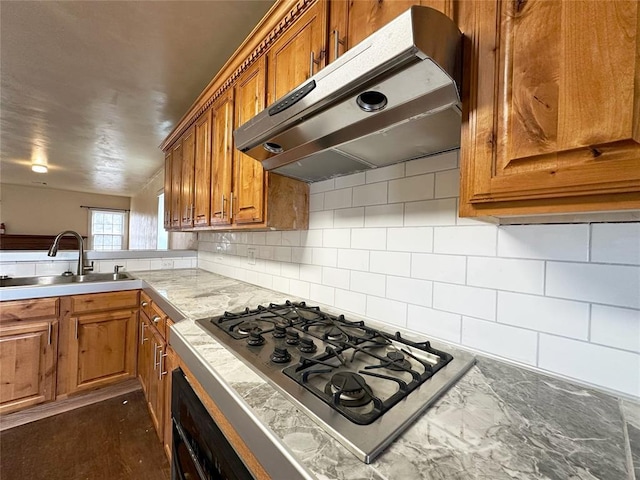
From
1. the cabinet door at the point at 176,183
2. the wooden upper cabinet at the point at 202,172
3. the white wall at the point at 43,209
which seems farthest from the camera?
the white wall at the point at 43,209

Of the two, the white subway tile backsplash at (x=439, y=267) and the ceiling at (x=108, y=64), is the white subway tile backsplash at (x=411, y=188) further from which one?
the ceiling at (x=108, y=64)

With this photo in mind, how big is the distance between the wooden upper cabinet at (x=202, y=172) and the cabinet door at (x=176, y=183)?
0.48 m

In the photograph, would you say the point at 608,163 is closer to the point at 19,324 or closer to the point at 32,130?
the point at 19,324

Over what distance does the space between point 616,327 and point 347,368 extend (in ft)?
2.18

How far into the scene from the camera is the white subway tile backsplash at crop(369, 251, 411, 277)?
3.49ft

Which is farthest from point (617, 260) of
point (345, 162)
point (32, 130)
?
point (32, 130)

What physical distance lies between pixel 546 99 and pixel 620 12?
Answer: 0.46ft

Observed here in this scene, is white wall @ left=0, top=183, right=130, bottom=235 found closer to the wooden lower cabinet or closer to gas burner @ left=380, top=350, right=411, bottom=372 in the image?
the wooden lower cabinet

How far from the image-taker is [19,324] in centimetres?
184

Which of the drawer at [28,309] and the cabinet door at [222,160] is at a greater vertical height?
the cabinet door at [222,160]

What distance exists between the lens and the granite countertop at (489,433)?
426mm

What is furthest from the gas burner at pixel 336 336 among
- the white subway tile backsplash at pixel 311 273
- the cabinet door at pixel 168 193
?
the cabinet door at pixel 168 193

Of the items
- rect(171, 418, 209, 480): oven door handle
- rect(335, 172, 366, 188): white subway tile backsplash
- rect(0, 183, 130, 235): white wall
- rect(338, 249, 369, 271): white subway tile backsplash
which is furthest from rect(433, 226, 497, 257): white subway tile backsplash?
rect(0, 183, 130, 235): white wall

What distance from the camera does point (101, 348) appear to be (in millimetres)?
2111
